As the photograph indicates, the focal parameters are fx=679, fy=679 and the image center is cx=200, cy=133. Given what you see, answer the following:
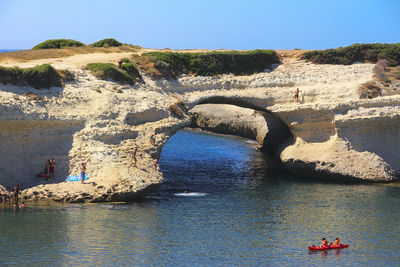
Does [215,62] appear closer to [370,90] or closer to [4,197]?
[370,90]

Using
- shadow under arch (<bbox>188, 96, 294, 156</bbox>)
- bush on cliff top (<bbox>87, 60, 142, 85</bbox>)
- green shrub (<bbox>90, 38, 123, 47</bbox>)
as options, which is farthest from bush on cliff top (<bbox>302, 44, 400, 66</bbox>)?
green shrub (<bbox>90, 38, 123, 47</bbox>)

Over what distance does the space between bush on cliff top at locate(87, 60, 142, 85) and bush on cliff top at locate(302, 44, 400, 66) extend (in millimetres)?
18576

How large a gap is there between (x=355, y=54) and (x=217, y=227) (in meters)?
30.6

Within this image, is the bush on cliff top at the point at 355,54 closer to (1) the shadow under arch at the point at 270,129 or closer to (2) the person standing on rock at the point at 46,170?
(1) the shadow under arch at the point at 270,129

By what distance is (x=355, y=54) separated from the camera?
63.5m

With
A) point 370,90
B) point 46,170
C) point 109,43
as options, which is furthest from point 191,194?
point 109,43

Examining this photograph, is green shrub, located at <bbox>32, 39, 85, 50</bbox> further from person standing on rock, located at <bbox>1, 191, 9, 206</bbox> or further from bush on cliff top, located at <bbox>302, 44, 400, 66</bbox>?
person standing on rock, located at <bbox>1, 191, 9, 206</bbox>

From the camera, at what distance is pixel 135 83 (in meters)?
54.2

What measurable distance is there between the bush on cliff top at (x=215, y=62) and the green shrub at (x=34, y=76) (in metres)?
11.2

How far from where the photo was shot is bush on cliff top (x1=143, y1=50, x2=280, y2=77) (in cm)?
5938

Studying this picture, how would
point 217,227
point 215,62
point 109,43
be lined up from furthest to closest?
point 109,43 → point 215,62 → point 217,227

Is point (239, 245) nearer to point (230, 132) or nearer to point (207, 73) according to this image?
point (207, 73)

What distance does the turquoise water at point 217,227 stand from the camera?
3341 centimetres

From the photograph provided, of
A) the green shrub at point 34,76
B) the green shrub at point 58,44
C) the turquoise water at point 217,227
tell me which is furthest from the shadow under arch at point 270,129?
the green shrub at point 58,44
